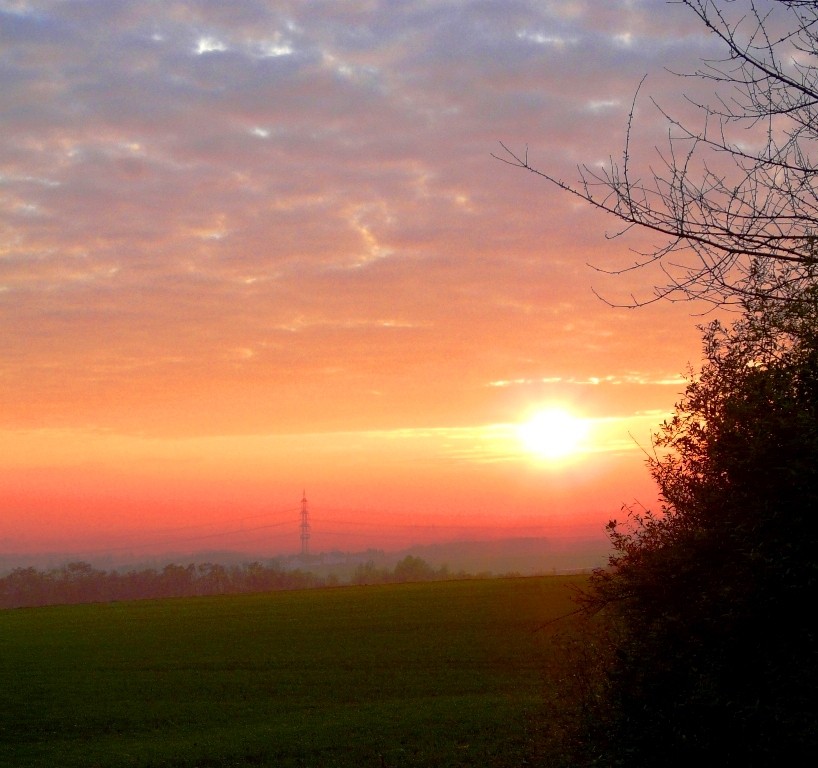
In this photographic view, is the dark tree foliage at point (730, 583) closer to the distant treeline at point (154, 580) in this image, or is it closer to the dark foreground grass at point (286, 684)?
the dark foreground grass at point (286, 684)

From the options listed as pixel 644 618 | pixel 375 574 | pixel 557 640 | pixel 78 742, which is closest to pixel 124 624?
pixel 78 742

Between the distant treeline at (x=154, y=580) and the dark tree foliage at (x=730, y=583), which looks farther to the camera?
the distant treeline at (x=154, y=580)

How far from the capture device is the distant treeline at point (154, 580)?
112312 mm

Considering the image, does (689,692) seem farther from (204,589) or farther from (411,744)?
(204,589)

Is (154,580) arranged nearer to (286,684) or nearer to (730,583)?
(286,684)

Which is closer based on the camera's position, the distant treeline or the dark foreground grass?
the dark foreground grass

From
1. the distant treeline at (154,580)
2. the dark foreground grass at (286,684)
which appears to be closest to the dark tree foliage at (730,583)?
the dark foreground grass at (286,684)

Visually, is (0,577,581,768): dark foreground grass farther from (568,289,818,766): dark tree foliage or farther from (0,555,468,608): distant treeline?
(0,555,468,608): distant treeline

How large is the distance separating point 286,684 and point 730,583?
27074 millimetres

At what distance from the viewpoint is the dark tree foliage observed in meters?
7.11

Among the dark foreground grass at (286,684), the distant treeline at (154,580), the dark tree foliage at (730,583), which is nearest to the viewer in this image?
the dark tree foliage at (730,583)

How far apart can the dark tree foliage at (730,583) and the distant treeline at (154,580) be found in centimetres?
10239

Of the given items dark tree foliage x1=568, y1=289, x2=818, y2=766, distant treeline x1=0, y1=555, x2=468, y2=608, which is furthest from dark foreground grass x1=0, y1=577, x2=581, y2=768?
distant treeline x1=0, y1=555, x2=468, y2=608

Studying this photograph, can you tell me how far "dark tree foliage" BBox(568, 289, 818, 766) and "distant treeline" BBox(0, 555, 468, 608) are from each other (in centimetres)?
10239
